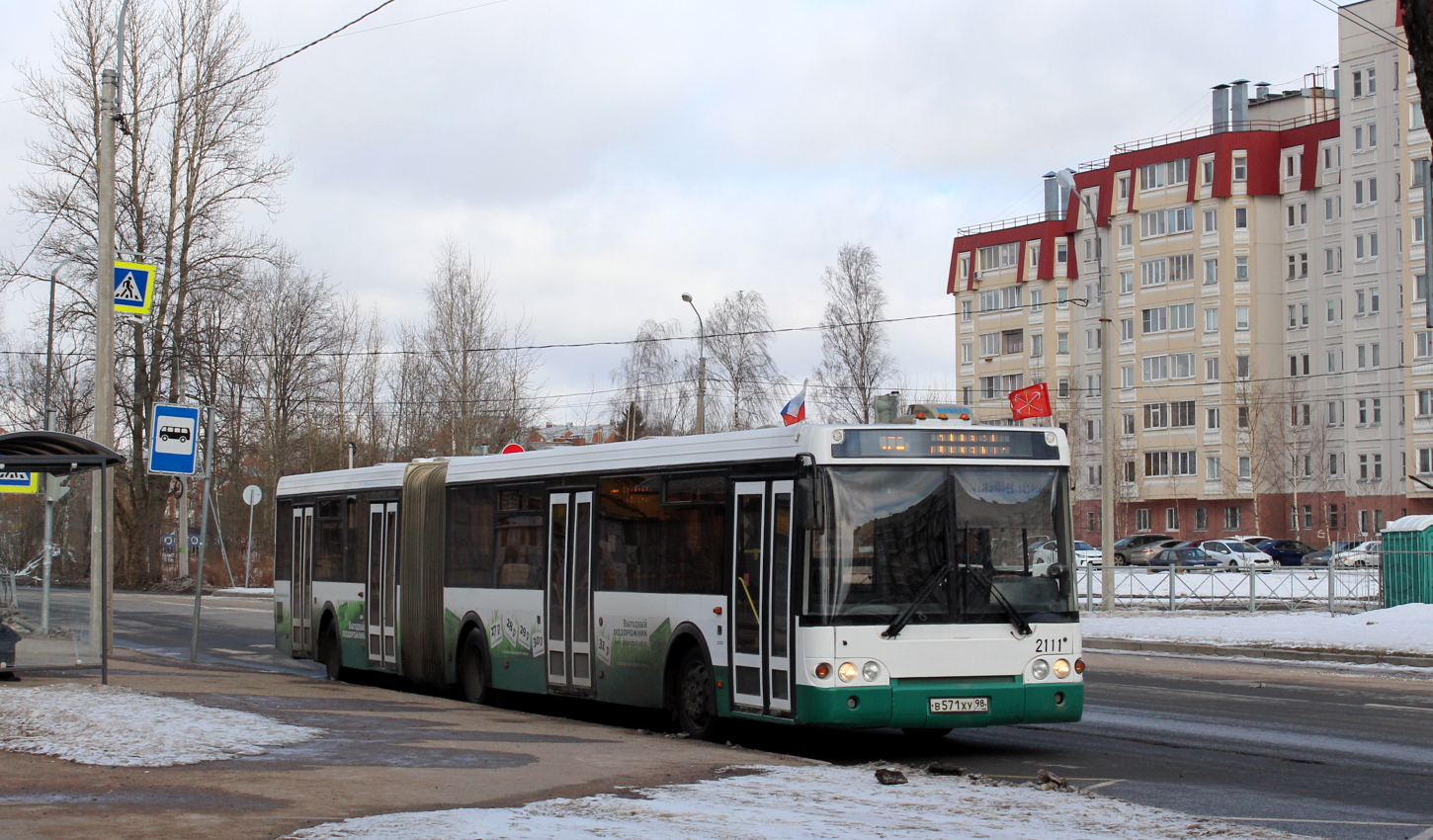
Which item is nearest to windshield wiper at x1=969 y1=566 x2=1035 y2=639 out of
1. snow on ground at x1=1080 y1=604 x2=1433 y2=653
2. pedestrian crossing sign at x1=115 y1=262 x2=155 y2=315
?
pedestrian crossing sign at x1=115 y1=262 x2=155 y2=315

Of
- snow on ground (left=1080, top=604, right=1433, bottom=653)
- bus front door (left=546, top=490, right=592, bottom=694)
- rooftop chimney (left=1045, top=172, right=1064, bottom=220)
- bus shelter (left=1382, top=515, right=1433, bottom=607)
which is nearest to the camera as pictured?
bus front door (left=546, top=490, right=592, bottom=694)

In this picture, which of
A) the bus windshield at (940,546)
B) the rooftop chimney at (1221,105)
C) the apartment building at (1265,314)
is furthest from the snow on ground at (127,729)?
the rooftop chimney at (1221,105)

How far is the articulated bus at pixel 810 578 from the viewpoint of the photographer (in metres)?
11.1

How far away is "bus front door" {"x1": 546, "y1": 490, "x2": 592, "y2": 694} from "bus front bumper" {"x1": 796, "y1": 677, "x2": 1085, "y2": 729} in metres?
3.54

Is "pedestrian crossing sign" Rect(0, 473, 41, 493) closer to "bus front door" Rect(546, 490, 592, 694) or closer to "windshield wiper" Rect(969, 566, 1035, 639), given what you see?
"bus front door" Rect(546, 490, 592, 694)

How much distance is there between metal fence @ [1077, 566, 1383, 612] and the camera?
32750 millimetres

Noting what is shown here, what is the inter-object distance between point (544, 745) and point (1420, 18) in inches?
293

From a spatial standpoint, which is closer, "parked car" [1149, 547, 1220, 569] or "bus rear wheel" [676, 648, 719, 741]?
"bus rear wheel" [676, 648, 719, 741]

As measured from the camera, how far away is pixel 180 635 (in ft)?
93.4

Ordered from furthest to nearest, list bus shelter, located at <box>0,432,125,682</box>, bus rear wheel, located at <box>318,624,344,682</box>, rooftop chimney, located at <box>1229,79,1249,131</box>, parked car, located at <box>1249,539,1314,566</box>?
rooftop chimney, located at <box>1229,79,1249,131</box> → parked car, located at <box>1249,539,1314,566</box> → bus rear wheel, located at <box>318,624,344,682</box> → bus shelter, located at <box>0,432,125,682</box>

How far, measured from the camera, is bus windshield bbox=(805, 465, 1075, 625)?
439 inches

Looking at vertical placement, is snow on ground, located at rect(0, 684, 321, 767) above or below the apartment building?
below

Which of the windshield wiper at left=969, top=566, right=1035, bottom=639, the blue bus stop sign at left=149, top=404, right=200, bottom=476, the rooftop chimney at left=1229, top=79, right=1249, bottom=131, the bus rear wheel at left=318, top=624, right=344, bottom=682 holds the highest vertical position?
the rooftop chimney at left=1229, top=79, right=1249, bottom=131

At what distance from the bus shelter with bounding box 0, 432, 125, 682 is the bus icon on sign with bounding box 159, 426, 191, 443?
6.02ft
